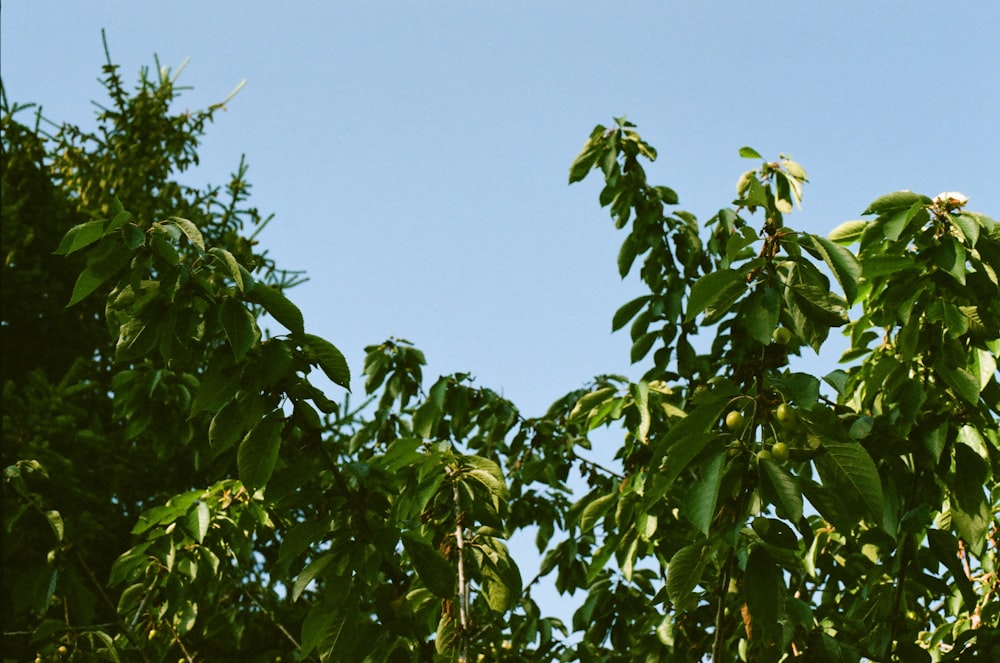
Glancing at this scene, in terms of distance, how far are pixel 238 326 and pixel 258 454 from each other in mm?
220

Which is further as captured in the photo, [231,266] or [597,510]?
[597,510]

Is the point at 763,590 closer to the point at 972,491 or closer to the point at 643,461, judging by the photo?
the point at 972,491

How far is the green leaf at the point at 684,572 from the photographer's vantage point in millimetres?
1334

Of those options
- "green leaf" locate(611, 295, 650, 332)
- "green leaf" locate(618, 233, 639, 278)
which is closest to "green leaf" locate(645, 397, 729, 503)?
"green leaf" locate(611, 295, 650, 332)

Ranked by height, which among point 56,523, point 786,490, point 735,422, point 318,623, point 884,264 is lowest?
point 318,623

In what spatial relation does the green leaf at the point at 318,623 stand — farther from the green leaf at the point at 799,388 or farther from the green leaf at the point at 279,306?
the green leaf at the point at 799,388

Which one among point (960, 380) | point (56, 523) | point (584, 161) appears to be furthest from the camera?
point (584, 161)

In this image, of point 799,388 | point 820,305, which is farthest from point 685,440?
point 820,305

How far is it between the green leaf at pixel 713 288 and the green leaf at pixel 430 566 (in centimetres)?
61

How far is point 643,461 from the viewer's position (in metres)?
2.39

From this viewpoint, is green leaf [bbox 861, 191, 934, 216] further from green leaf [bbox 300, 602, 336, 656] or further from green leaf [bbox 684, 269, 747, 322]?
green leaf [bbox 300, 602, 336, 656]

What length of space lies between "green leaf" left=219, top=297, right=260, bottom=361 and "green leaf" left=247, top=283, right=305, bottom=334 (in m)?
0.03

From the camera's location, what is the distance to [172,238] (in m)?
1.45

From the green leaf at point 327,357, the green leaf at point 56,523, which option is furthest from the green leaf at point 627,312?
the green leaf at point 56,523
